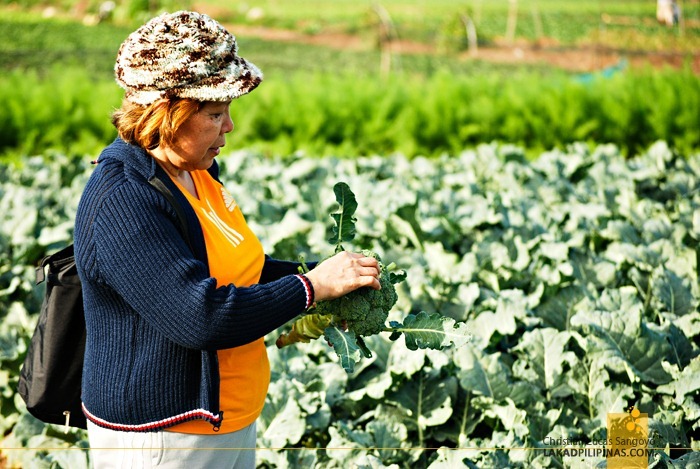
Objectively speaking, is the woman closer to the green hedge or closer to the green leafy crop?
the green leafy crop

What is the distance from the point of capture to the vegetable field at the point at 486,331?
3.36 m

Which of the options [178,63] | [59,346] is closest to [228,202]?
[178,63]

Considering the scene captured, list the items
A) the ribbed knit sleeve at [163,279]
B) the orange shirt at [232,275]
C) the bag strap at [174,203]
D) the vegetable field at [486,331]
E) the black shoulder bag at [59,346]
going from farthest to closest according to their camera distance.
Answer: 1. the vegetable field at [486,331]
2. the black shoulder bag at [59,346]
3. the orange shirt at [232,275]
4. the bag strap at [174,203]
5. the ribbed knit sleeve at [163,279]

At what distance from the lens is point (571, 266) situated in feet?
14.1

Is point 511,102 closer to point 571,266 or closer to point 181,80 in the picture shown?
point 571,266

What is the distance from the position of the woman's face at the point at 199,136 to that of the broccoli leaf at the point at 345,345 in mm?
624

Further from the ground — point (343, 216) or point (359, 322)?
point (343, 216)

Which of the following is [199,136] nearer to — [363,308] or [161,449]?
[363,308]

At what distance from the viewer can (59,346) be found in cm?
249

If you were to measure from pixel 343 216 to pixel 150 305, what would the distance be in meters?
0.76

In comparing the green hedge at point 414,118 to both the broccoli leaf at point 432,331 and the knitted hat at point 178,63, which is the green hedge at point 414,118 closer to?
the broccoli leaf at point 432,331

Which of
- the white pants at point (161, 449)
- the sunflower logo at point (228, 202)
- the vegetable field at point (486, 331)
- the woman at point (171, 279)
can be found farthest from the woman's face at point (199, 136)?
the vegetable field at point (486, 331)

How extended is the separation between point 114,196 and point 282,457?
1675 millimetres

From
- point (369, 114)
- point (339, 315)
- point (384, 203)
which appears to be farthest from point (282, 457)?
point (369, 114)
